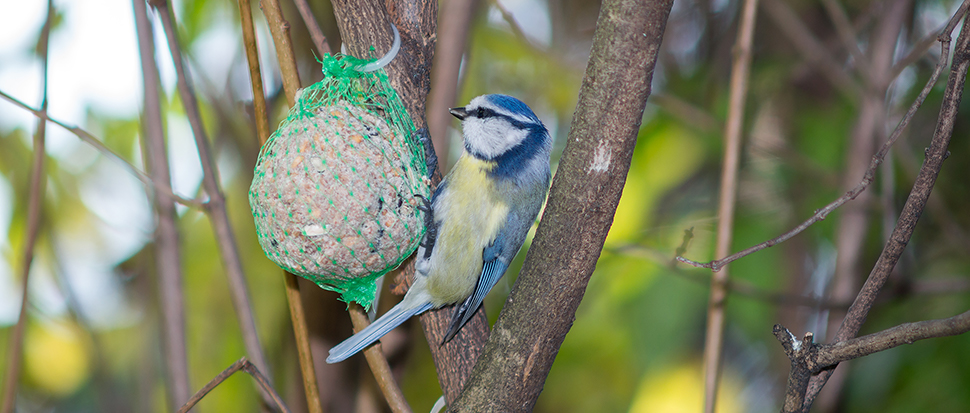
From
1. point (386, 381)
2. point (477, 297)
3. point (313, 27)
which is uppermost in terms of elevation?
point (313, 27)

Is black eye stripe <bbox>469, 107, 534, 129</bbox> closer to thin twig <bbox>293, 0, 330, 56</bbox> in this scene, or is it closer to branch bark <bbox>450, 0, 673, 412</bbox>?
thin twig <bbox>293, 0, 330, 56</bbox>

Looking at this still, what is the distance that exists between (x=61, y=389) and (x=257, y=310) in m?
1.36

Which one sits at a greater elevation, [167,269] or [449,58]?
[449,58]

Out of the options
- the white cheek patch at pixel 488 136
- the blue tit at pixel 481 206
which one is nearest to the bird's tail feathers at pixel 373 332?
the blue tit at pixel 481 206

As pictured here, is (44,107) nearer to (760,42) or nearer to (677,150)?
(677,150)

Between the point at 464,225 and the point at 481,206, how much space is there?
67 millimetres

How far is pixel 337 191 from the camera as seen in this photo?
3.96 ft

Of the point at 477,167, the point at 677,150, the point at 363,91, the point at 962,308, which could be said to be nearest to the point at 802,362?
the point at 477,167

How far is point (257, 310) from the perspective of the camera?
7.51 ft

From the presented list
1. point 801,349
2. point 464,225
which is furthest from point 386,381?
point 801,349

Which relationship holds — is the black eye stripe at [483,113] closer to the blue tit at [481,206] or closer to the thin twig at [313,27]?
the blue tit at [481,206]

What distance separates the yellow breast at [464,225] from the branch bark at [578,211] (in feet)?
1.23

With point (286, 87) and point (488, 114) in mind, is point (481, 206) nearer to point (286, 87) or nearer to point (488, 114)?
point (488, 114)

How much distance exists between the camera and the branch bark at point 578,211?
100cm
